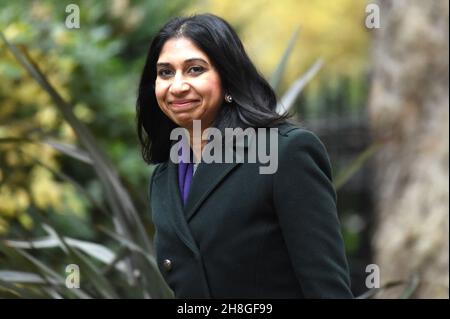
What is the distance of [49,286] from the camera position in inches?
133

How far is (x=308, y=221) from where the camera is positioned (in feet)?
7.23

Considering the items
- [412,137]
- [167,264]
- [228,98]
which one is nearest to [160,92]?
[228,98]

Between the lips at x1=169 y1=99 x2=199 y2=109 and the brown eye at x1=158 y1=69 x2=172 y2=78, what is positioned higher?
the brown eye at x1=158 y1=69 x2=172 y2=78

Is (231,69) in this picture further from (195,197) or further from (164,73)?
(195,197)

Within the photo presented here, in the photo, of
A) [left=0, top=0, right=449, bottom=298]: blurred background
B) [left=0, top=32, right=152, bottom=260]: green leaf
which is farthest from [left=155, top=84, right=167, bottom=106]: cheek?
Result: [left=0, top=0, right=449, bottom=298]: blurred background

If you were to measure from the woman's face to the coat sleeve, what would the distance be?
21cm

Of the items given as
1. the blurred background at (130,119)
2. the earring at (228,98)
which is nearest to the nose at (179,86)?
the earring at (228,98)

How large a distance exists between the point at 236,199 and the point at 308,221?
0.18m

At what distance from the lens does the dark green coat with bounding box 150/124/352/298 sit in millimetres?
2211

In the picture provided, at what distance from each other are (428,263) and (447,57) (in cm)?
122

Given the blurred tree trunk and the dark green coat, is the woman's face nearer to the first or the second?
the dark green coat

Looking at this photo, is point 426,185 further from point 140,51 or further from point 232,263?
point 232,263

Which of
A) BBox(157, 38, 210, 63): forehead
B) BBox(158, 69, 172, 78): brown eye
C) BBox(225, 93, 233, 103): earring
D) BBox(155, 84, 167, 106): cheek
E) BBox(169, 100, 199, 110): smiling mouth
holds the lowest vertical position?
BBox(169, 100, 199, 110): smiling mouth
